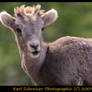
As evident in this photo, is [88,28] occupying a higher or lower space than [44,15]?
lower

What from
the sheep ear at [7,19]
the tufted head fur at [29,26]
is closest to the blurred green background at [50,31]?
the sheep ear at [7,19]

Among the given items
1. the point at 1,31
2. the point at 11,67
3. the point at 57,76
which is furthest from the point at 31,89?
the point at 1,31

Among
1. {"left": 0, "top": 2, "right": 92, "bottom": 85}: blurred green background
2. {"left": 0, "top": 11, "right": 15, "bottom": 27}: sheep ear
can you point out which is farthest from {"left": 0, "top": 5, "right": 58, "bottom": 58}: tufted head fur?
{"left": 0, "top": 2, "right": 92, "bottom": 85}: blurred green background

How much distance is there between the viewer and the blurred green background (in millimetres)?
36312

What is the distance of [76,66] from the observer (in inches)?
716

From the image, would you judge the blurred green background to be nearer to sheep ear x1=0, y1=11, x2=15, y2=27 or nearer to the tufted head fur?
sheep ear x1=0, y1=11, x2=15, y2=27

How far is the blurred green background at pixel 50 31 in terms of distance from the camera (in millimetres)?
36312

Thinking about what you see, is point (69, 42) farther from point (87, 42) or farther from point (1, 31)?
point (1, 31)

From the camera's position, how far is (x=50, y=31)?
3888cm

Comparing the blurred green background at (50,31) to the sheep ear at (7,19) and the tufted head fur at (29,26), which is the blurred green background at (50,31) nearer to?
the sheep ear at (7,19)

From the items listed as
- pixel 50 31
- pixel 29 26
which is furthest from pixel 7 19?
pixel 50 31

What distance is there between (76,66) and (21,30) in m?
2.02

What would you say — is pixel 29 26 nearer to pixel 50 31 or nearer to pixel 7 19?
pixel 7 19

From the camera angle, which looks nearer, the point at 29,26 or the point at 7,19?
the point at 29,26
